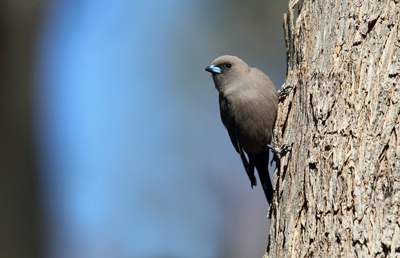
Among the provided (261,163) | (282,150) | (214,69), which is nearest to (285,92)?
(282,150)

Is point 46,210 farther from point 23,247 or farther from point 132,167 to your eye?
point 132,167

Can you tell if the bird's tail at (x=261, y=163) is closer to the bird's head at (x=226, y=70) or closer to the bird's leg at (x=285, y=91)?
the bird's head at (x=226, y=70)

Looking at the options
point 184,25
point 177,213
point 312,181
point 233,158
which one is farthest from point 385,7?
point 184,25

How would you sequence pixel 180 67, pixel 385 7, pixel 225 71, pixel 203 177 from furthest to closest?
pixel 180 67, pixel 203 177, pixel 225 71, pixel 385 7

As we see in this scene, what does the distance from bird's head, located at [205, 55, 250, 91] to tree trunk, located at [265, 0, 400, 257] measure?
71.3 inches

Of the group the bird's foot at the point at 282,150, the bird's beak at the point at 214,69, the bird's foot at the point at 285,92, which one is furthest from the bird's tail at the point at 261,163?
the bird's foot at the point at 282,150

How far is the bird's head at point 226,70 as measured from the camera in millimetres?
6512

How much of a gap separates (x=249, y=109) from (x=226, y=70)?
0.62m

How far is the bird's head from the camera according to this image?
21.4 feet

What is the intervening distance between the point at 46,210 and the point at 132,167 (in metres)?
12.0

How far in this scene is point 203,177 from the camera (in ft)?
50.2

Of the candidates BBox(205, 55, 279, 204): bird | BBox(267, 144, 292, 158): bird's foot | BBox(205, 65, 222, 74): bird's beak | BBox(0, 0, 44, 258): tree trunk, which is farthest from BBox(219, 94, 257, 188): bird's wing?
BBox(0, 0, 44, 258): tree trunk

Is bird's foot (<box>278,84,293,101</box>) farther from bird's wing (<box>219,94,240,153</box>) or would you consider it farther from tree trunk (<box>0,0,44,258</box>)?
tree trunk (<box>0,0,44,258</box>)

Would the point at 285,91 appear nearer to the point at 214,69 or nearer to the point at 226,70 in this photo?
the point at 226,70
